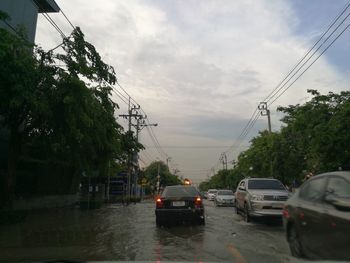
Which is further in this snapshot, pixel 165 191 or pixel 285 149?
pixel 285 149

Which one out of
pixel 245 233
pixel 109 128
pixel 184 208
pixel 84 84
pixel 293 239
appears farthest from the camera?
pixel 109 128

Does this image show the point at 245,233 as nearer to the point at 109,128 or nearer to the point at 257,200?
the point at 257,200

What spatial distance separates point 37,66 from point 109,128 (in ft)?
20.0

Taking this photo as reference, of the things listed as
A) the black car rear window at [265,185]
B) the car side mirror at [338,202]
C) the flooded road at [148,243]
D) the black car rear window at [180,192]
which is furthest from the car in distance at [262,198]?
the car side mirror at [338,202]

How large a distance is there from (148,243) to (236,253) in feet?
8.72

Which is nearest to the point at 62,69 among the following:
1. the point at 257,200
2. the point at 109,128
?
the point at 109,128

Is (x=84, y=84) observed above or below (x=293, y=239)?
above

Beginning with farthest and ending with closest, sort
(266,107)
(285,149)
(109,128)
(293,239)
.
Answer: (266,107), (285,149), (109,128), (293,239)

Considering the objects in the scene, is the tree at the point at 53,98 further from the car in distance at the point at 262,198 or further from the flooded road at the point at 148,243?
the car in distance at the point at 262,198

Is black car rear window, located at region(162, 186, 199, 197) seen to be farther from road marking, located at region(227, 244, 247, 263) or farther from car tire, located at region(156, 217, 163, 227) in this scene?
road marking, located at region(227, 244, 247, 263)

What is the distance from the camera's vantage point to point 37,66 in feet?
57.4

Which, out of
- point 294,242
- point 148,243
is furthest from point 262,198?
point 294,242

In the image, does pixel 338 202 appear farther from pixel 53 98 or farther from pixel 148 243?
pixel 53 98

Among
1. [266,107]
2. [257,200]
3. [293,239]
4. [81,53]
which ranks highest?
[266,107]
